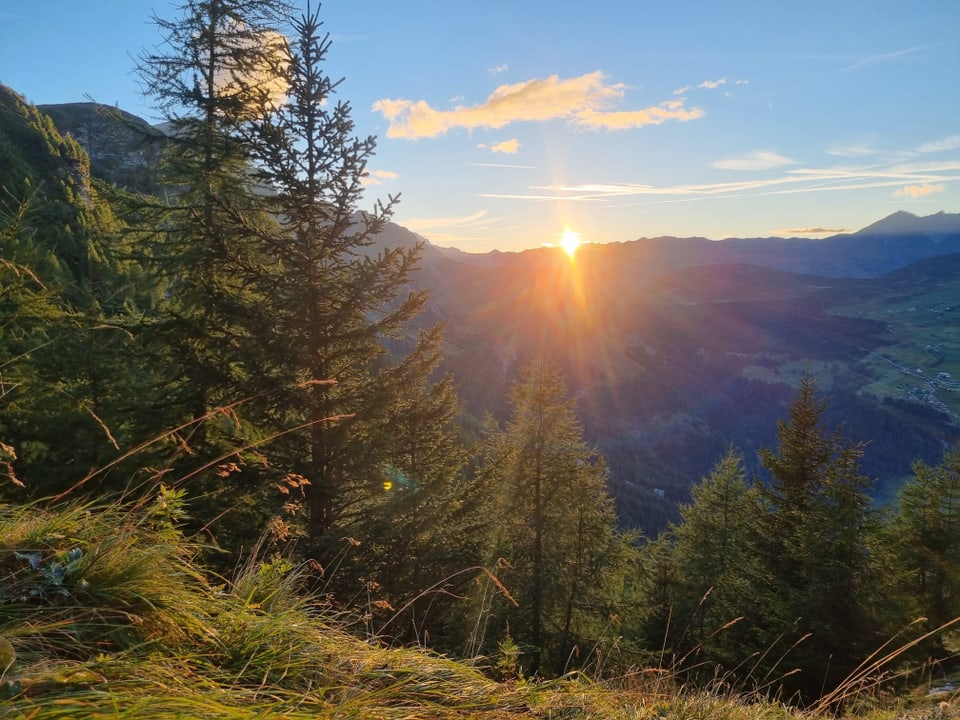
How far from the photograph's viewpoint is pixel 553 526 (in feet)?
51.9

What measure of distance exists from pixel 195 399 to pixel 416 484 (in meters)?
4.53

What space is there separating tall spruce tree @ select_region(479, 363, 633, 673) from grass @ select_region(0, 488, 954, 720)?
11816 mm

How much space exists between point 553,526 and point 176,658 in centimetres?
1484

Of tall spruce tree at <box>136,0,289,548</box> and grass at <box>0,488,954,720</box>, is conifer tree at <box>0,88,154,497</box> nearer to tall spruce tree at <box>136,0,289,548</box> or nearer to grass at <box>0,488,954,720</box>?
tall spruce tree at <box>136,0,289,548</box>

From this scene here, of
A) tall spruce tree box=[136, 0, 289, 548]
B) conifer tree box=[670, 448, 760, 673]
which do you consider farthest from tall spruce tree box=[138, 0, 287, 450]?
conifer tree box=[670, 448, 760, 673]

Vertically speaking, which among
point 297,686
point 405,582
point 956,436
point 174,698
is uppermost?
point 174,698

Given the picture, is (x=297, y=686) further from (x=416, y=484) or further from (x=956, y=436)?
(x=956, y=436)

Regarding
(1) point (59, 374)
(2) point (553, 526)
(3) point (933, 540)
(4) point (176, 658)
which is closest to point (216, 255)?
(1) point (59, 374)

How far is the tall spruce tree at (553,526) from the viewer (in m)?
14.7

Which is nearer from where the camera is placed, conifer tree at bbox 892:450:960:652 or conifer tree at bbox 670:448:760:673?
conifer tree at bbox 670:448:760:673

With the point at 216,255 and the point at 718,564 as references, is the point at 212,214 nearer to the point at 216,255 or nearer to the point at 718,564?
the point at 216,255

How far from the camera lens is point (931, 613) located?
18.7m

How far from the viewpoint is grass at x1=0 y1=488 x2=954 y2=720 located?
1.58m

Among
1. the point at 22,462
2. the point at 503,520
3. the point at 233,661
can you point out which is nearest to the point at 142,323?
the point at 22,462
